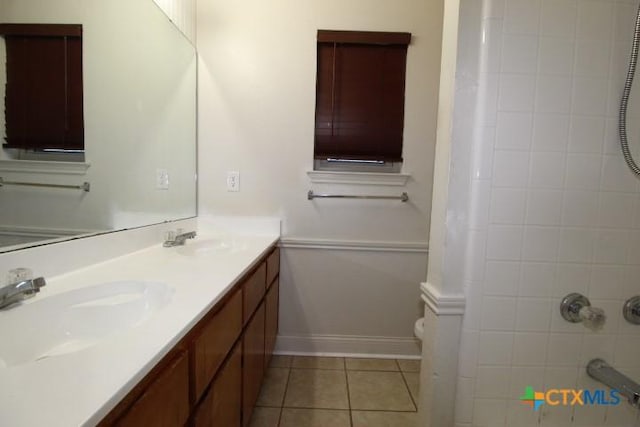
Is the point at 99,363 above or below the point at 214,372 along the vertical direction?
above

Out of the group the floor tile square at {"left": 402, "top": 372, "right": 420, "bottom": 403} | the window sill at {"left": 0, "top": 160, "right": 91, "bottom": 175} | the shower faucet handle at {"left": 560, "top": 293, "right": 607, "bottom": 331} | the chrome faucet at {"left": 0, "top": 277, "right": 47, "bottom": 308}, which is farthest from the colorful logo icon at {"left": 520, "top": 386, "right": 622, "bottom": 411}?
the window sill at {"left": 0, "top": 160, "right": 91, "bottom": 175}

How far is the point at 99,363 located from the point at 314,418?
1279 millimetres

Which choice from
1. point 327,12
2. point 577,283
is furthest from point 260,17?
point 577,283

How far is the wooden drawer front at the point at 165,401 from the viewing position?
468mm

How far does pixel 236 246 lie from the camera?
1.58 meters

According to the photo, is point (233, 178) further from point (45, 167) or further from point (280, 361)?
point (280, 361)

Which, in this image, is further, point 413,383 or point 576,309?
point 413,383

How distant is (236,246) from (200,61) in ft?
4.04

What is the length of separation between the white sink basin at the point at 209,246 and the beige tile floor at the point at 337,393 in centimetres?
84

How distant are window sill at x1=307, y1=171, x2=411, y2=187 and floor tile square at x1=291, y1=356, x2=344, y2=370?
3.93 feet

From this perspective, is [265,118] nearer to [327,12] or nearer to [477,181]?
[327,12]

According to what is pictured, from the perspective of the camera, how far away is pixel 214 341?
79 centimetres

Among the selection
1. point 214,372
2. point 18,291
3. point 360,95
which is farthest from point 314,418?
point 360,95

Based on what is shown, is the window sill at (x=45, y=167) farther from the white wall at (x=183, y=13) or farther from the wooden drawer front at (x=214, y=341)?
the white wall at (x=183, y=13)
